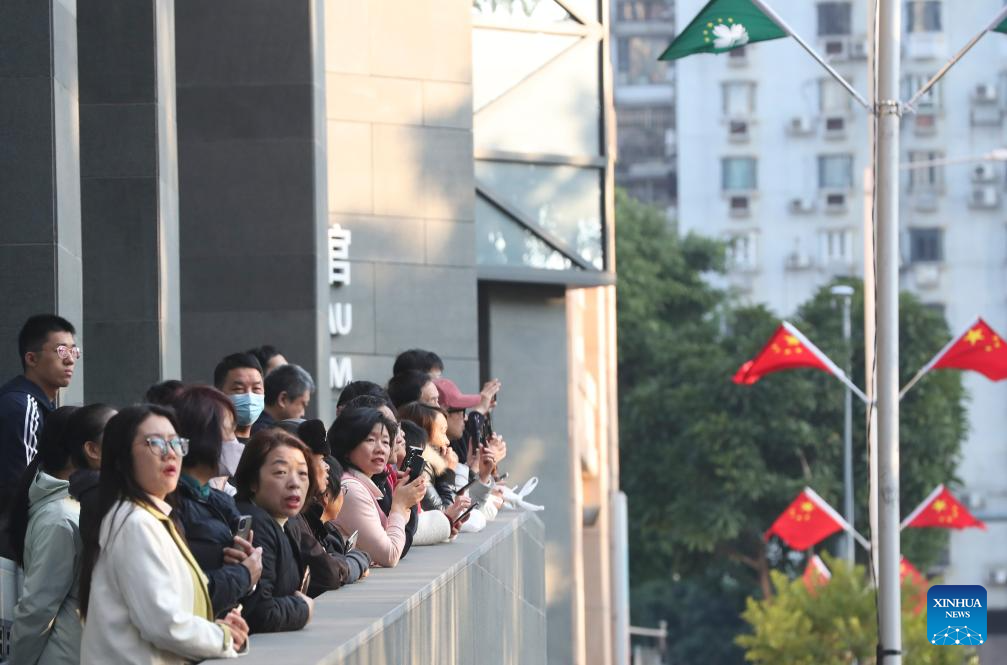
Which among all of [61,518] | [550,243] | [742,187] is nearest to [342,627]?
[61,518]

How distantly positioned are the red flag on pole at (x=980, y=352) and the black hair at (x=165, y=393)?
18.2m

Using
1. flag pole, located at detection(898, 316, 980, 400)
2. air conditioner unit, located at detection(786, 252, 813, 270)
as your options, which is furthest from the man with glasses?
air conditioner unit, located at detection(786, 252, 813, 270)

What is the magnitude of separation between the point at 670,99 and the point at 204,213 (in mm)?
76014

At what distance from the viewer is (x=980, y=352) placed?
25297 mm

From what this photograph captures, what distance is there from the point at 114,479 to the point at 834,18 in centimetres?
7761

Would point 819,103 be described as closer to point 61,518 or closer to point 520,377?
point 520,377

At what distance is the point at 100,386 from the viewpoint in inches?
538

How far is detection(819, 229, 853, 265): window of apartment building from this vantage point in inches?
3169

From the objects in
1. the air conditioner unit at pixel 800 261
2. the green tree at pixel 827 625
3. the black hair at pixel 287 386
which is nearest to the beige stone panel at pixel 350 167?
the black hair at pixel 287 386

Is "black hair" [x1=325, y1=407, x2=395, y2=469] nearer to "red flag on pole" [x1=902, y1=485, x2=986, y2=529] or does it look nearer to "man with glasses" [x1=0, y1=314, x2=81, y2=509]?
"man with glasses" [x1=0, y1=314, x2=81, y2=509]

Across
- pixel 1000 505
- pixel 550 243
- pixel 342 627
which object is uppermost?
pixel 550 243

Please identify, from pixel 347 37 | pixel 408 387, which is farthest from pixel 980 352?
pixel 408 387

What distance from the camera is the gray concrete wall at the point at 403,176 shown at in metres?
20.5

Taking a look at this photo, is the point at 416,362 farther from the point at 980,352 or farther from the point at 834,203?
the point at 834,203
